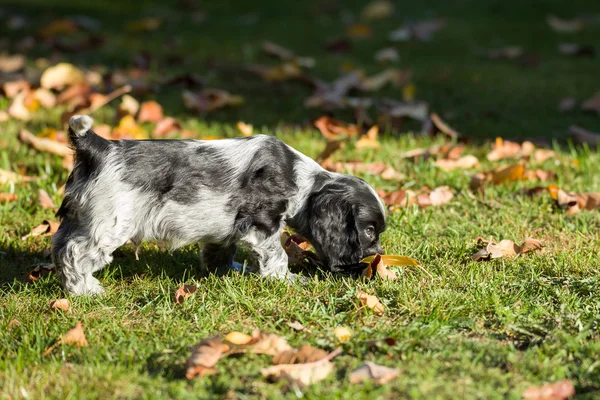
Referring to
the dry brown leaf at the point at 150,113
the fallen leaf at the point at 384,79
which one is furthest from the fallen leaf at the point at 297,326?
the fallen leaf at the point at 384,79

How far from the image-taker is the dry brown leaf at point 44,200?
5.38 m

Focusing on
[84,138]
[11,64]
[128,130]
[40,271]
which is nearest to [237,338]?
[84,138]

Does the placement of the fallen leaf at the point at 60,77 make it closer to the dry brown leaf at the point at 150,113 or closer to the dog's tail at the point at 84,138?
the dry brown leaf at the point at 150,113

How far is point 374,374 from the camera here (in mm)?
3248

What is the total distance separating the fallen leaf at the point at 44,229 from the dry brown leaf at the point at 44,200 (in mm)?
310

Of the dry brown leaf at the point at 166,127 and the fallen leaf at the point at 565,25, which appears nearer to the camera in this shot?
the dry brown leaf at the point at 166,127

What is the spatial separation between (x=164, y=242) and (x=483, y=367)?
186 cm

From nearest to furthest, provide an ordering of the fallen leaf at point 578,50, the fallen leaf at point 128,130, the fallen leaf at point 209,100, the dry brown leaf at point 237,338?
the dry brown leaf at point 237,338 → the fallen leaf at point 128,130 → the fallen leaf at point 209,100 → the fallen leaf at point 578,50

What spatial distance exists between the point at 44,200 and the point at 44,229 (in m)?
0.40

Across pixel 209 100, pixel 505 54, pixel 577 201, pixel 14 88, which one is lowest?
pixel 505 54

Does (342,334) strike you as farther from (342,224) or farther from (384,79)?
(384,79)

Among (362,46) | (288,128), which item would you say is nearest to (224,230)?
(288,128)

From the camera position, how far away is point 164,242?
437 cm

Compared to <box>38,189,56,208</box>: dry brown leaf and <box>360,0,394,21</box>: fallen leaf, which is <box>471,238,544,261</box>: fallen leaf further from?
<box>360,0,394,21</box>: fallen leaf
